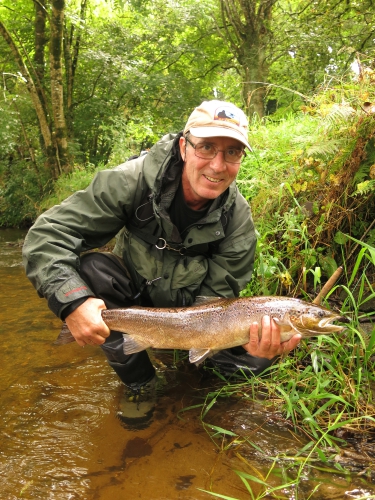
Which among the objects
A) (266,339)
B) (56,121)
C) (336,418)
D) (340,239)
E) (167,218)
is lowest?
(336,418)

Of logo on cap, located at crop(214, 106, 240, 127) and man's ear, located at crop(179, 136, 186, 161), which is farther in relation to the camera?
man's ear, located at crop(179, 136, 186, 161)

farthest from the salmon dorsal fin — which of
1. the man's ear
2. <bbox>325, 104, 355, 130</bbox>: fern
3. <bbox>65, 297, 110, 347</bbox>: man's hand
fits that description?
<bbox>325, 104, 355, 130</bbox>: fern

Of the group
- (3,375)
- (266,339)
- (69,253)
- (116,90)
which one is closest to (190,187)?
(69,253)

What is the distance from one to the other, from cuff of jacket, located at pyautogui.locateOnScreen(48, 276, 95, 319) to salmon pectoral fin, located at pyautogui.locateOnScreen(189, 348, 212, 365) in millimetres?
758

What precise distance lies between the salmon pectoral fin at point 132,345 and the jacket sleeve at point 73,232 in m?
0.40

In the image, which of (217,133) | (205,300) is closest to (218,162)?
(217,133)

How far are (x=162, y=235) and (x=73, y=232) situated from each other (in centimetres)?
64

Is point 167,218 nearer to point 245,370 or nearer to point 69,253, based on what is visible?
point 69,253

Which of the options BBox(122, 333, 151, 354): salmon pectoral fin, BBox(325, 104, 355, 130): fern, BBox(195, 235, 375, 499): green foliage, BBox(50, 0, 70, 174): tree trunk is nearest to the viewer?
BBox(195, 235, 375, 499): green foliage

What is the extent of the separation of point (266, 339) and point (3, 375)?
2.22 m

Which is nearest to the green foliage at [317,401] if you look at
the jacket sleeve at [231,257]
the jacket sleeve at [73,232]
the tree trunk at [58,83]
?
the jacket sleeve at [231,257]

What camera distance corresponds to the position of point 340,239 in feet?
11.6

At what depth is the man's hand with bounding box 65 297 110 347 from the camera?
2436 mm

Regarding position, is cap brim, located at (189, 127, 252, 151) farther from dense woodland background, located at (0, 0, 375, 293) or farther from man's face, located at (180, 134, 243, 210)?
dense woodland background, located at (0, 0, 375, 293)
